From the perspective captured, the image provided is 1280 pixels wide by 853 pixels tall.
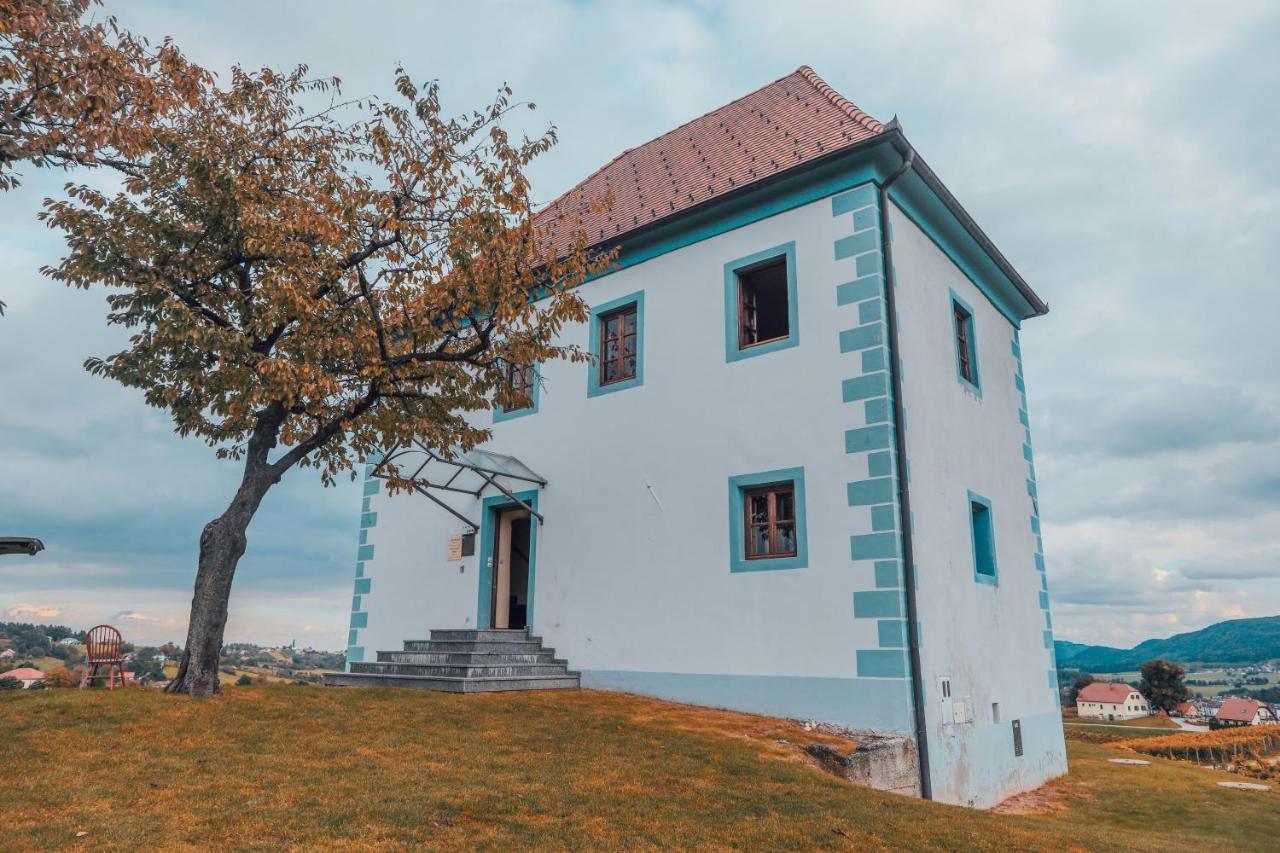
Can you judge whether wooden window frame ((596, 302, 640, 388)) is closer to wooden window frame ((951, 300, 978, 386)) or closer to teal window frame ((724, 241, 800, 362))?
teal window frame ((724, 241, 800, 362))

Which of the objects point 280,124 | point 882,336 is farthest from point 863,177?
point 280,124

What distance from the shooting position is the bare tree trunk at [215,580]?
9.11 meters

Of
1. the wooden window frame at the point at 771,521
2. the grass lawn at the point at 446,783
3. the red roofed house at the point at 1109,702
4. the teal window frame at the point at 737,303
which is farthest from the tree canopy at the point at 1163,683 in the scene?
the teal window frame at the point at 737,303

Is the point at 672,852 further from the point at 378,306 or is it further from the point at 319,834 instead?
the point at 378,306

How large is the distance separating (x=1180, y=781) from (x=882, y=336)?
9.35 metres

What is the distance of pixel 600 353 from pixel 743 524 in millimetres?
4073

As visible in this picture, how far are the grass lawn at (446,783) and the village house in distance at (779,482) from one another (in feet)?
4.29

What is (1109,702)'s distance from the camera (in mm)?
86562

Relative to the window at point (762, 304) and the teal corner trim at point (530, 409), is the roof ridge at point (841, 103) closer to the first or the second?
the window at point (762, 304)

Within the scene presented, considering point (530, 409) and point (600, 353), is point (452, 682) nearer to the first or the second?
point (530, 409)

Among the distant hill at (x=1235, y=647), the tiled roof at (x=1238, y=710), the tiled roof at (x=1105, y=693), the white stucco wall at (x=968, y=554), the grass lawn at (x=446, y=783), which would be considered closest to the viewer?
the grass lawn at (x=446, y=783)

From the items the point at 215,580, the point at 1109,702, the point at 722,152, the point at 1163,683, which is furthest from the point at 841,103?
the point at 1109,702

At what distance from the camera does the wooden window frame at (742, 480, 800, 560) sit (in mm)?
10430

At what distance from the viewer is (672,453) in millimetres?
11773
